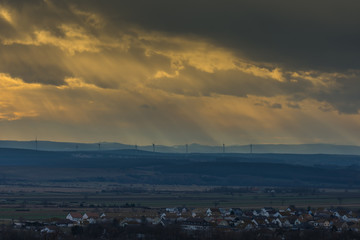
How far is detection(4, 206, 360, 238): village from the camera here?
106 meters

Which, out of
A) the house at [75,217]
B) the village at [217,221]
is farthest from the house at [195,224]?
the house at [75,217]

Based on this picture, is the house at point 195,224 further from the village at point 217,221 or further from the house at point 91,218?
the house at point 91,218

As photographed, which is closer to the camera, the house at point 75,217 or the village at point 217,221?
the village at point 217,221

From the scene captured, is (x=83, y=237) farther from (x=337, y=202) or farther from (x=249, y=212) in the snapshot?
(x=337, y=202)

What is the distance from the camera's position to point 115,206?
6132 inches

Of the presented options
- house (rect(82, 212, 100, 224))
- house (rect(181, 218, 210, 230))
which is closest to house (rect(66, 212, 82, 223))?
house (rect(82, 212, 100, 224))

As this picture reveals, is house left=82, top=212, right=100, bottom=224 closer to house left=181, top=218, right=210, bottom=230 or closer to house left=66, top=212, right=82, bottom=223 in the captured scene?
house left=66, top=212, right=82, bottom=223

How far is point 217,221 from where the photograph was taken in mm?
116125

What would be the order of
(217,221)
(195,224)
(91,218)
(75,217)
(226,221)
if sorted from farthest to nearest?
(75,217), (91,218), (217,221), (226,221), (195,224)

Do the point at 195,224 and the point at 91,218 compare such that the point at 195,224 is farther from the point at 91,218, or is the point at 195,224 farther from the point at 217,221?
the point at 91,218

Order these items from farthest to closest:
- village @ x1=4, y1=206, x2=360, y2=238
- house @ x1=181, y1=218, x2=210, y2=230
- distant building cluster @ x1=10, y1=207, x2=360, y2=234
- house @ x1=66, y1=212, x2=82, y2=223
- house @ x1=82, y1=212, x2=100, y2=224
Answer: house @ x1=66, y1=212, x2=82, y2=223 < house @ x1=82, y1=212, x2=100, y2=224 < distant building cluster @ x1=10, y1=207, x2=360, y2=234 < house @ x1=181, y1=218, x2=210, y2=230 < village @ x1=4, y1=206, x2=360, y2=238

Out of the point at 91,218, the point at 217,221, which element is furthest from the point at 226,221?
the point at 91,218

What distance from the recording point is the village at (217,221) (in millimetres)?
105688

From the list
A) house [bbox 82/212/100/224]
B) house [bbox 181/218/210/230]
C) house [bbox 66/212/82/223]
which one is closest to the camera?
house [bbox 181/218/210/230]
